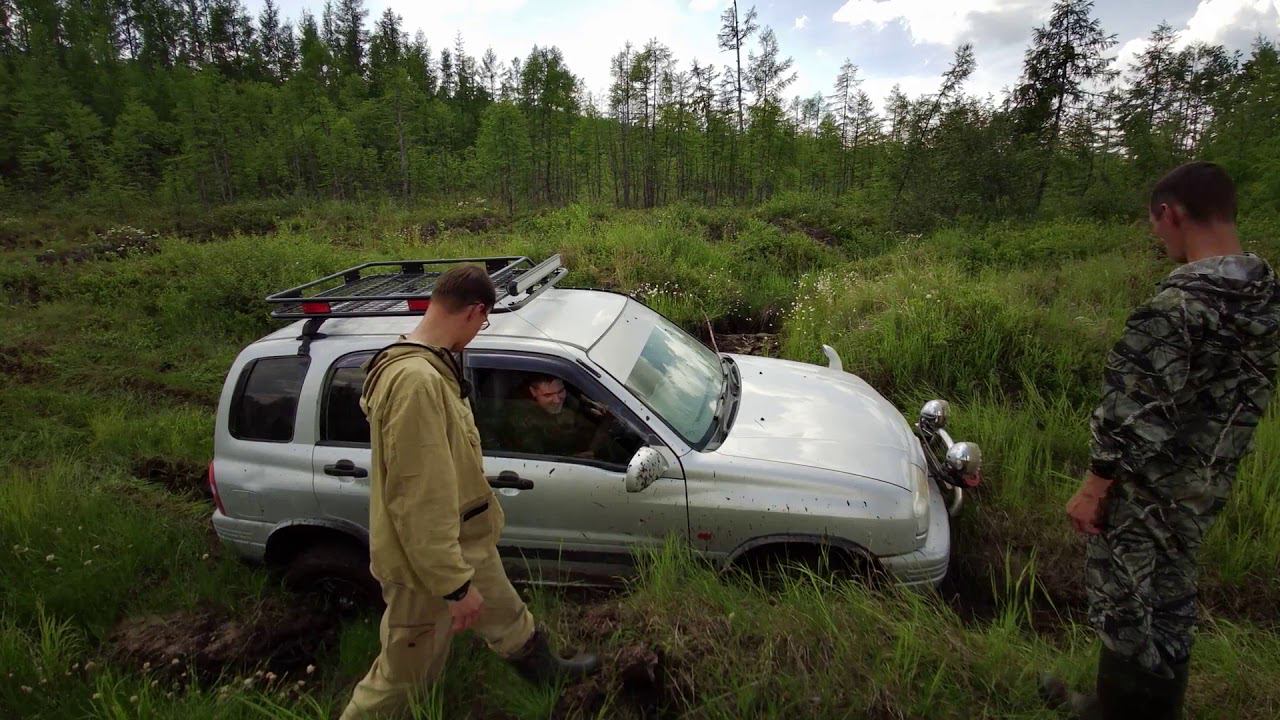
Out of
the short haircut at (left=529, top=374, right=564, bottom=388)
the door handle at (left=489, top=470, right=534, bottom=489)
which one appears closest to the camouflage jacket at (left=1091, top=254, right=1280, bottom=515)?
the short haircut at (left=529, top=374, right=564, bottom=388)

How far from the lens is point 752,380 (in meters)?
3.85

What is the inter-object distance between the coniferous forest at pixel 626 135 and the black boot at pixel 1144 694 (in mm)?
12632

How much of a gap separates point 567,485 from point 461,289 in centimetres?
121

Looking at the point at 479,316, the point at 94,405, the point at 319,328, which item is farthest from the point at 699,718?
→ the point at 94,405

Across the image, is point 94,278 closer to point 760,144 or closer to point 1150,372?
point 1150,372

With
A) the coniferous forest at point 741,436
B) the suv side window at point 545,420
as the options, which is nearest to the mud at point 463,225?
the coniferous forest at point 741,436

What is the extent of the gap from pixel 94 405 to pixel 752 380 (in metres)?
6.27

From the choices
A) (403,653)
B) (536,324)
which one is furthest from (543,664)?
(536,324)

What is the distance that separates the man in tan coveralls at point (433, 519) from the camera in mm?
1919

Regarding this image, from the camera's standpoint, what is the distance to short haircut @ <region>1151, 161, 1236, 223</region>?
1.82 m

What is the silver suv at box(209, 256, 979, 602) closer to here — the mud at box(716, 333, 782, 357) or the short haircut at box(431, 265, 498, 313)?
the short haircut at box(431, 265, 498, 313)

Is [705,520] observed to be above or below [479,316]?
below

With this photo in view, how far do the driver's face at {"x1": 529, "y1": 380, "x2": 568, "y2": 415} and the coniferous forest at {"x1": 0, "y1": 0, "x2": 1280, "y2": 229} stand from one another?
12.8 meters

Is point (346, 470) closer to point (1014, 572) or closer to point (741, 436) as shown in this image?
point (741, 436)
